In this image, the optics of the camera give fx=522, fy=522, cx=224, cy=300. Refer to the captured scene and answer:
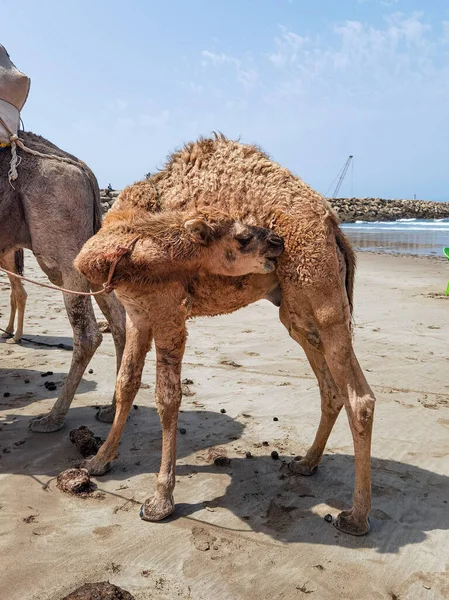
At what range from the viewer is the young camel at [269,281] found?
3420 millimetres

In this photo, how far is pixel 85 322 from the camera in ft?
16.0

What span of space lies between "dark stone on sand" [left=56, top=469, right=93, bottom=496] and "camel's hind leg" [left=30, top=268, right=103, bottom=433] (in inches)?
37.9

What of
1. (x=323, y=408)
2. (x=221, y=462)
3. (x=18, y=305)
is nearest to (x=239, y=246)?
(x=323, y=408)

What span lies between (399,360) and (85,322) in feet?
14.5

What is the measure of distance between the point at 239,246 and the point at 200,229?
28 cm

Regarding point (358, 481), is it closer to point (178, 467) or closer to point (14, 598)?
point (178, 467)

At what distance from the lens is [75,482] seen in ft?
12.4

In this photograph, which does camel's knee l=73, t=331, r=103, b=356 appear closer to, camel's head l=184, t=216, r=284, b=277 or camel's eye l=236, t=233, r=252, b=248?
camel's head l=184, t=216, r=284, b=277

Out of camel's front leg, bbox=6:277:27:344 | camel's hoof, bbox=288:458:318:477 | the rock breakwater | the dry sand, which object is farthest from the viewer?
the rock breakwater

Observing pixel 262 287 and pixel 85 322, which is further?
pixel 85 322

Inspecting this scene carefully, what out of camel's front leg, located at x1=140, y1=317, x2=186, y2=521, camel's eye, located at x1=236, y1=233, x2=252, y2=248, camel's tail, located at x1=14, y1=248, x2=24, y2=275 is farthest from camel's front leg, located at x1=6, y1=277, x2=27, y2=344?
camel's eye, located at x1=236, y1=233, x2=252, y2=248

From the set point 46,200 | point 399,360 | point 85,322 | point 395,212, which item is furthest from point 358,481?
point 395,212

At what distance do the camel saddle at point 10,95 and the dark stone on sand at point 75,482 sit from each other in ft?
9.23

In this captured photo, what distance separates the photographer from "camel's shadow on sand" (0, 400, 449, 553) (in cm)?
345
